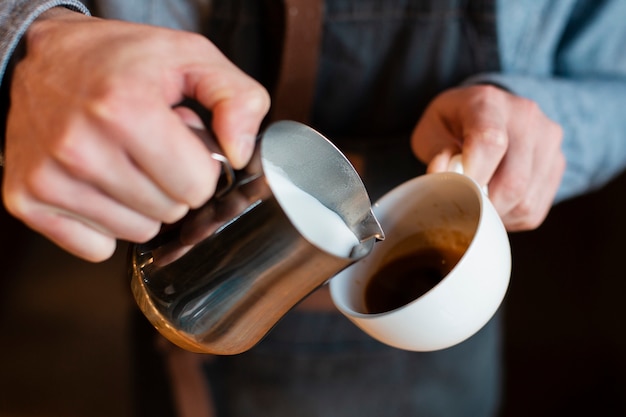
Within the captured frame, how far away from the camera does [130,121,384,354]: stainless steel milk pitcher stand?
1.28 feet

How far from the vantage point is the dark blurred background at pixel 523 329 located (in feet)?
4.03

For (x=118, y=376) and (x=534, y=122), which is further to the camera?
(x=118, y=376)

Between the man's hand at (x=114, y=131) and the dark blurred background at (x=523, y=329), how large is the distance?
81 cm

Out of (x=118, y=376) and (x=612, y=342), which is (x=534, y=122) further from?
(x=118, y=376)

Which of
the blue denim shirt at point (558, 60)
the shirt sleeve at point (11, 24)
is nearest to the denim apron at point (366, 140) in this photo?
the blue denim shirt at point (558, 60)

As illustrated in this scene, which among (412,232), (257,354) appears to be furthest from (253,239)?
(257,354)

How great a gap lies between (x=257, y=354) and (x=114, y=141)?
0.49 m

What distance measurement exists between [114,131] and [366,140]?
1.36 ft

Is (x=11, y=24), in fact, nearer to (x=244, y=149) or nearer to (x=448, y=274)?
(x=244, y=149)

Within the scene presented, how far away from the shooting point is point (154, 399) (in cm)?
96

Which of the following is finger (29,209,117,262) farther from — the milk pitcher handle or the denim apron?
the denim apron

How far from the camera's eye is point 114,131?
0.36 meters

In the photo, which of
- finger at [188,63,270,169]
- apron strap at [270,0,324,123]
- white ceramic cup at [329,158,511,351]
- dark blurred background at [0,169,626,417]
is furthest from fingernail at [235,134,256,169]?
dark blurred background at [0,169,626,417]

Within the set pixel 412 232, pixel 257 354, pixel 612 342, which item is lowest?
pixel 612 342
